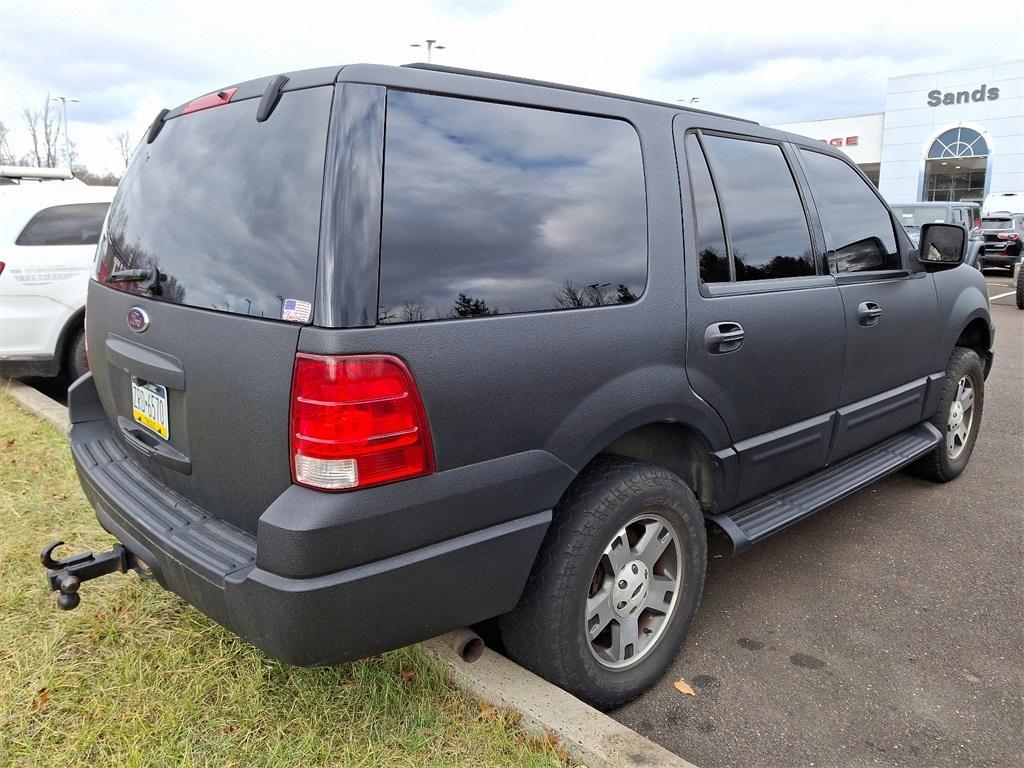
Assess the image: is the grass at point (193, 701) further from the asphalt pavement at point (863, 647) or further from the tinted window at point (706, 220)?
the tinted window at point (706, 220)

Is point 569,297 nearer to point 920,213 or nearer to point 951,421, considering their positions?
point 951,421

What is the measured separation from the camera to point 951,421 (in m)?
4.63

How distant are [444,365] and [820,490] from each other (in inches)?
86.6

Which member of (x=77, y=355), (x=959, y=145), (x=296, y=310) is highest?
(x=959, y=145)

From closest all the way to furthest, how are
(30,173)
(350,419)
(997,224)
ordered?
(350,419) < (30,173) < (997,224)

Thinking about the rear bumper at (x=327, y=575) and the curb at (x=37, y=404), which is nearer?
the rear bumper at (x=327, y=575)

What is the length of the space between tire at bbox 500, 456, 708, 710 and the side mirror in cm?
226

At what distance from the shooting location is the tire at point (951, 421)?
4.46 meters

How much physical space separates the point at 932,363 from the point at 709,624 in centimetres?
213

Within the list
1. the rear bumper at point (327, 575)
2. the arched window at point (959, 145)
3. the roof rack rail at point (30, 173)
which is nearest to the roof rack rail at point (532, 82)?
the rear bumper at point (327, 575)

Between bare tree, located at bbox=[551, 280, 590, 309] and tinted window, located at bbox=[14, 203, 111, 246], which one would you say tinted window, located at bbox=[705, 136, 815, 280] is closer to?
bare tree, located at bbox=[551, 280, 590, 309]

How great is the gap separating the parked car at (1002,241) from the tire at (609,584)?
2137 cm

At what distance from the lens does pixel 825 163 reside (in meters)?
3.64

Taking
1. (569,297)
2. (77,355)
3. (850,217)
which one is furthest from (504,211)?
(77,355)
